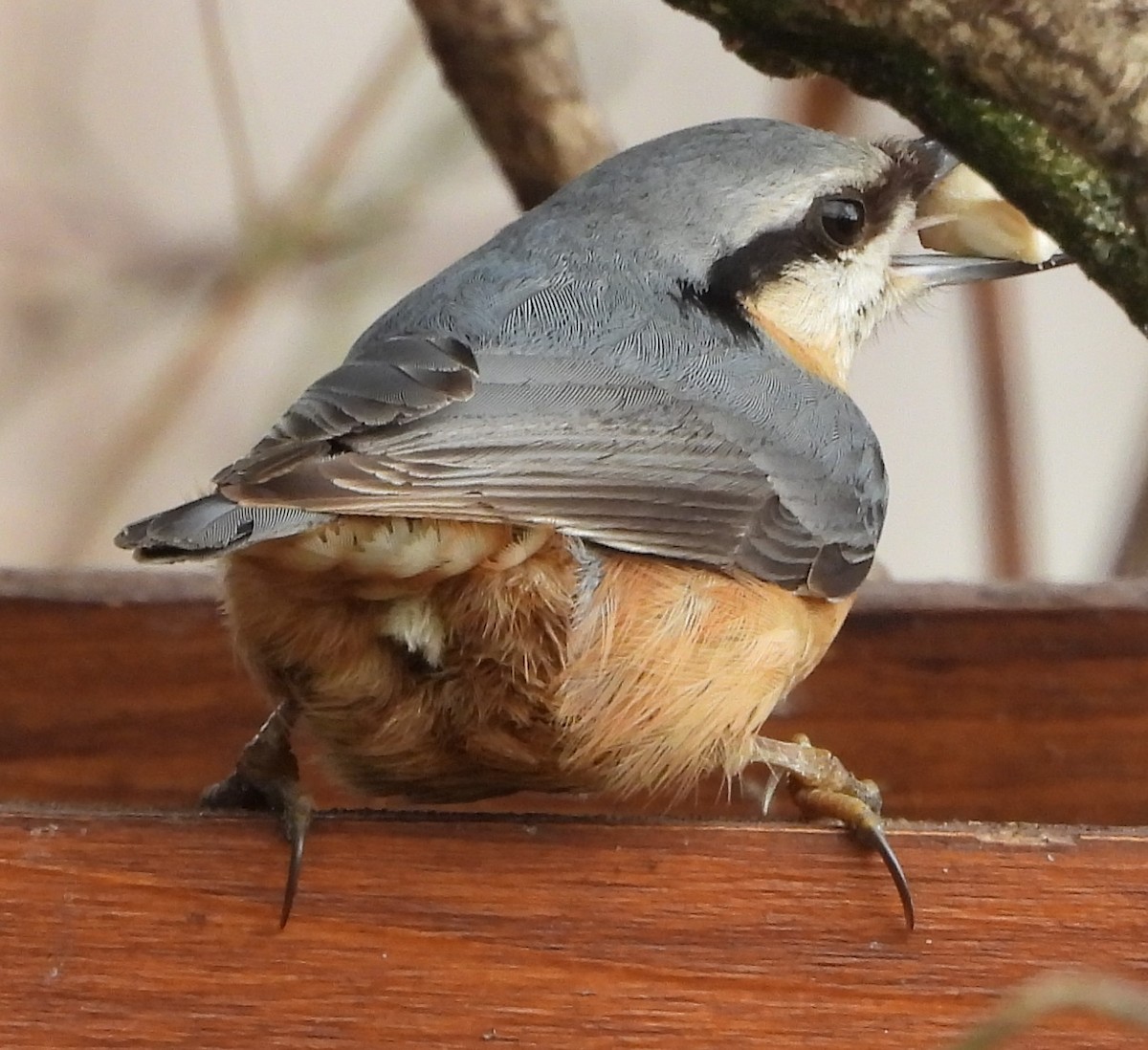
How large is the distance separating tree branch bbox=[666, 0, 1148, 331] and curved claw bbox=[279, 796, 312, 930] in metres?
0.51

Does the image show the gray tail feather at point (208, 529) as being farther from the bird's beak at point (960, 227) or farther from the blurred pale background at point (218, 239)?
the blurred pale background at point (218, 239)

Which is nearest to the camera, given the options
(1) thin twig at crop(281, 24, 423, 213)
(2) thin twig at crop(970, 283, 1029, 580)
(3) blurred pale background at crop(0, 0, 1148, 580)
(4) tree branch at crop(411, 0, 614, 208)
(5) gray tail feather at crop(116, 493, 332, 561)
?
(5) gray tail feather at crop(116, 493, 332, 561)

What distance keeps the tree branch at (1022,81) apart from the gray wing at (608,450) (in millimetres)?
211

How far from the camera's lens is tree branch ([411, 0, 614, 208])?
1272 mm

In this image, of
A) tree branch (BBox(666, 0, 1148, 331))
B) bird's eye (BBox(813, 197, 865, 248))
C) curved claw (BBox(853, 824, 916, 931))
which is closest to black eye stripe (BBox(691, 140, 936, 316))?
bird's eye (BBox(813, 197, 865, 248))

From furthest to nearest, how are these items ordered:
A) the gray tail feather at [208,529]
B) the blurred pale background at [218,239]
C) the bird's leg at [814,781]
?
the blurred pale background at [218,239]
the bird's leg at [814,781]
the gray tail feather at [208,529]

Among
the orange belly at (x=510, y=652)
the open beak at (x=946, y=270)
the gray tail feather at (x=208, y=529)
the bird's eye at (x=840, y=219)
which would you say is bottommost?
the orange belly at (x=510, y=652)

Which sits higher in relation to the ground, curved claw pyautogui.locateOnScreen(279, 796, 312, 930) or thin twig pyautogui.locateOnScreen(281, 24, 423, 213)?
thin twig pyautogui.locateOnScreen(281, 24, 423, 213)

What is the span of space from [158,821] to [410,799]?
328 millimetres

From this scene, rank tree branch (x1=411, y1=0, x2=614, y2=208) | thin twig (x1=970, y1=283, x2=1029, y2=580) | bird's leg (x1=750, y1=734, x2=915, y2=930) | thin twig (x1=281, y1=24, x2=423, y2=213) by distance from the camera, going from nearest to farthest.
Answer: bird's leg (x1=750, y1=734, x2=915, y2=930) → tree branch (x1=411, y1=0, x2=614, y2=208) → thin twig (x1=970, y1=283, x2=1029, y2=580) → thin twig (x1=281, y1=24, x2=423, y2=213)

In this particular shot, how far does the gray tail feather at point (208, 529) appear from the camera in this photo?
28.5 inches

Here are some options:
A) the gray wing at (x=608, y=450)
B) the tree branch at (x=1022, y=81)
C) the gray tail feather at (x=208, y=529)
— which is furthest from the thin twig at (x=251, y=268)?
the gray tail feather at (x=208, y=529)

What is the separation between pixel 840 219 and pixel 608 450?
377 millimetres

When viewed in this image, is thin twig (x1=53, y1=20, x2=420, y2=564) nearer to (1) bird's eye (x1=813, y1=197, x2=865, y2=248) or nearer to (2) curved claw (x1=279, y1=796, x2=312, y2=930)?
(1) bird's eye (x1=813, y1=197, x2=865, y2=248)
